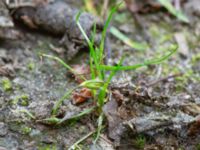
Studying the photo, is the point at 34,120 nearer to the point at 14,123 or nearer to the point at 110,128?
the point at 14,123

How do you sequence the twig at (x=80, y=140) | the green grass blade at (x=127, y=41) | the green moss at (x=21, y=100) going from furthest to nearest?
1. the green grass blade at (x=127, y=41)
2. the green moss at (x=21, y=100)
3. the twig at (x=80, y=140)

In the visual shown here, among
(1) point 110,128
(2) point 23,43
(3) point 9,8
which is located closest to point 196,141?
(1) point 110,128

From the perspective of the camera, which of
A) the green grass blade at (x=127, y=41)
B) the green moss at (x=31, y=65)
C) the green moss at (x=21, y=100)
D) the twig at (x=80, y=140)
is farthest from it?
the green grass blade at (x=127, y=41)

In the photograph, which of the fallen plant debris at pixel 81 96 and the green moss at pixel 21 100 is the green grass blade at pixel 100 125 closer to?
the fallen plant debris at pixel 81 96

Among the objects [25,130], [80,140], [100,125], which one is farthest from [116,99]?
[25,130]

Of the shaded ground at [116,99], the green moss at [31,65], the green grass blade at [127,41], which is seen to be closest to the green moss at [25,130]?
the shaded ground at [116,99]
